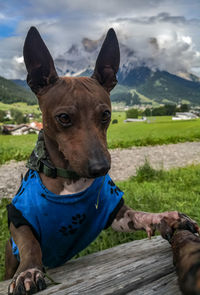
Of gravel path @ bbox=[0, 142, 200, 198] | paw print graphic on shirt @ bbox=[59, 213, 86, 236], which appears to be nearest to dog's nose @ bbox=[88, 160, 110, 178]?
paw print graphic on shirt @ bbox=[59, 213, 86, 236]

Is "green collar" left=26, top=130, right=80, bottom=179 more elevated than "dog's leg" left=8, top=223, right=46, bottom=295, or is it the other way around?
"green collar" left=26, top=130, right=80, bottom=179

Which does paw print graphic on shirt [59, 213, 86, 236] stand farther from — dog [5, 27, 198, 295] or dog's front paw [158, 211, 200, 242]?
dog's front paw [158, 211, 200, 242]

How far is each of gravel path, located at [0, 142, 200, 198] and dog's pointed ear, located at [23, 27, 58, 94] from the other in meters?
5.15

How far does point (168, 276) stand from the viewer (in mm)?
1471

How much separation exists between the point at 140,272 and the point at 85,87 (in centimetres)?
126

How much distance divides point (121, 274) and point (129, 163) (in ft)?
33.1

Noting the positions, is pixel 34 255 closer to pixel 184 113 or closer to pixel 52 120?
pixel 52 120

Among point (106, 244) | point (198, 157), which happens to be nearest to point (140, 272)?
point (106, 244)

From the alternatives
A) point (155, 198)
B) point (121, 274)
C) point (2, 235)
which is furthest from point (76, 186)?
point (155, 198)

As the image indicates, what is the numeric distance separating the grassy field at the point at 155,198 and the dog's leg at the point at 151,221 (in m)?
1.55

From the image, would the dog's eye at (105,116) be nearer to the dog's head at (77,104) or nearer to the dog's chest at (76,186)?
Result: the dog's head at (77,104)

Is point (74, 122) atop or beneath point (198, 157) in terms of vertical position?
atop

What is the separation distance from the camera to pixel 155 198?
198 inches

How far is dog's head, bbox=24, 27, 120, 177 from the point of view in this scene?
1.68 meters
